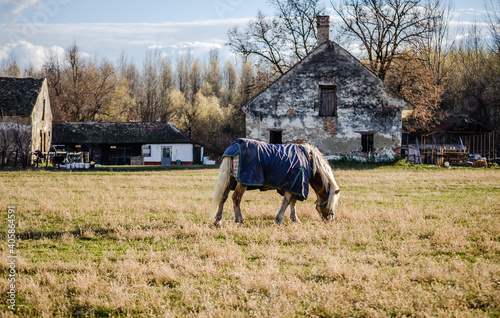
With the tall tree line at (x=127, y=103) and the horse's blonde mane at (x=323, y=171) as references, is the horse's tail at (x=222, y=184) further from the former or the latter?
the tall tree line at (x=127, y=103)

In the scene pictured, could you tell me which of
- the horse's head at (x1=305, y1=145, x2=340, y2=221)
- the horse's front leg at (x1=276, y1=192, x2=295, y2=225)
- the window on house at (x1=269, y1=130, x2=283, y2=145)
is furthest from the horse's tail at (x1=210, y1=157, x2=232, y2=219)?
the window on house at (x1=269, y1=130, x2=283, y2=145)

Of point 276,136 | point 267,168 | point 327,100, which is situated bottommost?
point 267,168

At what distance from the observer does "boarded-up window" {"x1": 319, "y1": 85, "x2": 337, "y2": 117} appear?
1094 inches

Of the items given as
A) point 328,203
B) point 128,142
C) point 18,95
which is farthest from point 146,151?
point 328,203

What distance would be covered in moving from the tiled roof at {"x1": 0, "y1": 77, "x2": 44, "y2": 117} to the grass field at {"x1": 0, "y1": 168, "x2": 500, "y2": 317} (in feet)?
98.2

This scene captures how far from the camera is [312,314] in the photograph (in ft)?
11.8

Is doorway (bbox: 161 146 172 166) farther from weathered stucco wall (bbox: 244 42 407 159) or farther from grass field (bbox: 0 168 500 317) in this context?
grass field (bbox: 0 168 500 317)

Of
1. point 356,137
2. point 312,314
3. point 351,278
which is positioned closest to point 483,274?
point 351,278

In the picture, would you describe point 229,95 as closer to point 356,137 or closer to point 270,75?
point 270,75

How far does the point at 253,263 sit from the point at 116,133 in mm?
42252

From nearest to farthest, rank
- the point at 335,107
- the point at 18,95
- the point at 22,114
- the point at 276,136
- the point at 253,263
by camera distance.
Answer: the point at 253,263 → the point at 335,107 → the point at 276,136 → the point at 22,114 → the point at 18,95

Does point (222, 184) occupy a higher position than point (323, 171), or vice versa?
Answer: point (323, 171)

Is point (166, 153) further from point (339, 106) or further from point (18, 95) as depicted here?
point (339, 106)

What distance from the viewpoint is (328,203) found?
7.75 m
